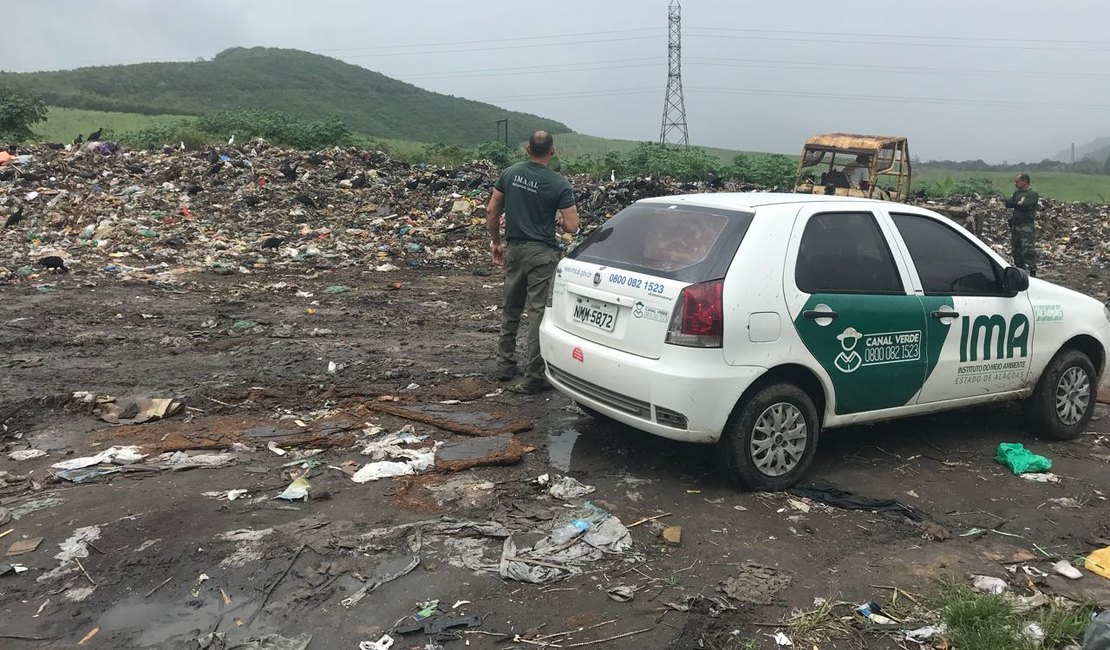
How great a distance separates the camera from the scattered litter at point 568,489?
14.3 feet

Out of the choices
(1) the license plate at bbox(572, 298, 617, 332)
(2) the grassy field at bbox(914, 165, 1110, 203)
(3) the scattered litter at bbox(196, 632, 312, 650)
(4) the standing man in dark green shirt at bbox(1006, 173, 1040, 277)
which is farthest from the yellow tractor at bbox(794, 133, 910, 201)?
(3) the scattered litter at bbox(196, 632, 312, 650)

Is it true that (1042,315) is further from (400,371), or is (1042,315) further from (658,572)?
(400,371)

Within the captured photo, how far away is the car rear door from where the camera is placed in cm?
427

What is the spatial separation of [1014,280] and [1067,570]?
2.08 metres

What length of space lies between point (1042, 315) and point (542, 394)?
11.6 ft

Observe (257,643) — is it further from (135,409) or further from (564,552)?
(135,409)

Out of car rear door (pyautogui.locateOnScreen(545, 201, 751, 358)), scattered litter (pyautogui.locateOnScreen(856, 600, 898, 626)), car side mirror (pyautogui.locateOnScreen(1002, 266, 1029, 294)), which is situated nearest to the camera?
scattered litter (pyautogui.locateOnScreen(856, 600, 898, 626))

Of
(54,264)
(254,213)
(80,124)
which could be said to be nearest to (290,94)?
(80,124)

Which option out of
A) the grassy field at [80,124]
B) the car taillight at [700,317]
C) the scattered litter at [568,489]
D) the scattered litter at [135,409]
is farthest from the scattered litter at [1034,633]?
the grassy field at [80,124]

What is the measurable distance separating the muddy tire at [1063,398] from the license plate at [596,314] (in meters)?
3.22

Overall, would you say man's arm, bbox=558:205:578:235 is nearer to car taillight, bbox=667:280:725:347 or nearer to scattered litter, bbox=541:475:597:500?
car taillight, bbox=667:280:725:347

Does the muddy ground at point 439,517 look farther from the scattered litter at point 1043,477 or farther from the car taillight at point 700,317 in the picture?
the car taillight at point 700,317

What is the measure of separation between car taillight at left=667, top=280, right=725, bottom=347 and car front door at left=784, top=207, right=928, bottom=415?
471 mm

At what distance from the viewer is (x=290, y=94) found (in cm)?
8556
